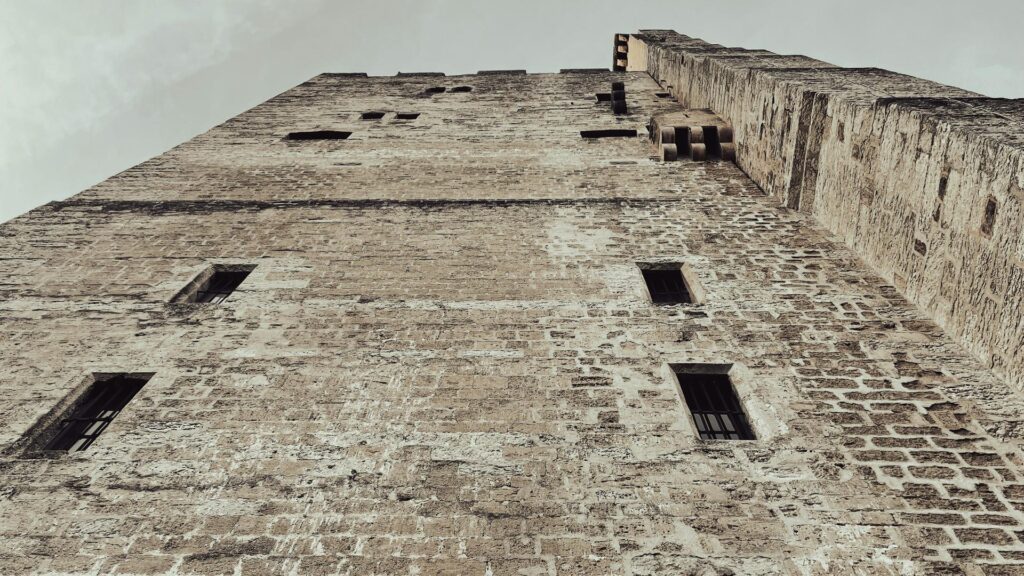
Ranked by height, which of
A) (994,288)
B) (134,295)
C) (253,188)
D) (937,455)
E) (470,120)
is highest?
(470,120)

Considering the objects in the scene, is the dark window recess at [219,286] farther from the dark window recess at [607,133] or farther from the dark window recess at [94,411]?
the dark window recess at [607,133]

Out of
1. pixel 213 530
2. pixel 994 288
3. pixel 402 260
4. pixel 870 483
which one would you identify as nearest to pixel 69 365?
pixel 213 530

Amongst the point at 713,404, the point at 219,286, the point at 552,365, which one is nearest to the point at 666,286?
the point at 713,404

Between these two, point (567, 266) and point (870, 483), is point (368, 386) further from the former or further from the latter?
point (870, 483)

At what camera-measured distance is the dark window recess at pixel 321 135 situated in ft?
31.0

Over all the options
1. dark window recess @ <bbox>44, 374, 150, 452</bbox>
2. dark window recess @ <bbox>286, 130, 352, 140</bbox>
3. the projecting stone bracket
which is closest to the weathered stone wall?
the projecting stone bracket

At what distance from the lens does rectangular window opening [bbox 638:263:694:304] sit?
17.1ft

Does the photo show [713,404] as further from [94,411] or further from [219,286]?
[219,286]

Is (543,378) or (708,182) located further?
(708,182)

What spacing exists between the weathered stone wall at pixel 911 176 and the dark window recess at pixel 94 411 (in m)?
6.61

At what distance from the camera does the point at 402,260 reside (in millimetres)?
5637

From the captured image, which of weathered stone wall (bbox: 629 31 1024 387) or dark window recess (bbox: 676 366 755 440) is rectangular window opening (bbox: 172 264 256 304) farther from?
weathered stone wall (bbox: 629 31 1024 387)

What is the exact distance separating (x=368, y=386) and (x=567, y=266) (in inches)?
96.7

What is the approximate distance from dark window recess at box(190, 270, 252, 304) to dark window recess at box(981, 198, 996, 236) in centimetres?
659
